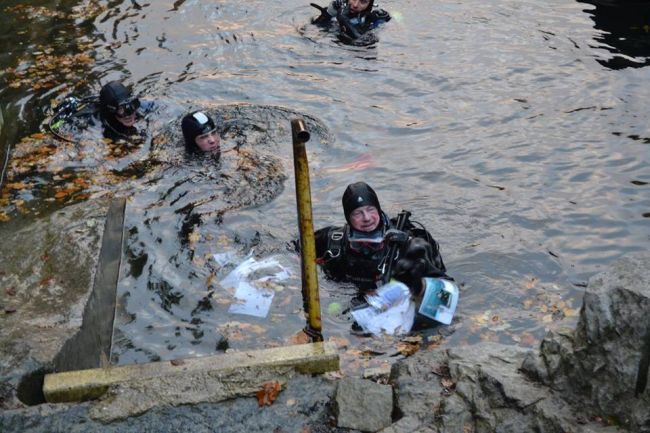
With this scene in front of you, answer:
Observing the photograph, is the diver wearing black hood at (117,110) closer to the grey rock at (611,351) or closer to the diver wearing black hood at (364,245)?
the diver wearing black hood at (364,245)

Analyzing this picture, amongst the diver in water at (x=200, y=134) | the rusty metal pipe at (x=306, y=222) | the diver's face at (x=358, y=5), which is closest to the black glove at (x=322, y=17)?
the diver's face at (x=358, y=5)

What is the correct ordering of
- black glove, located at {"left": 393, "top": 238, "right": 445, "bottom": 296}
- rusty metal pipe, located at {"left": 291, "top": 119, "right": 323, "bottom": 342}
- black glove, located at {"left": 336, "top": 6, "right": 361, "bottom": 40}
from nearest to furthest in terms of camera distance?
rusty metal pipe, located at {"left": 291, "top": 119, "right": 323, "bottom": 342}
black glove, located at {"left": 393, "top": 238, "right": 445, "bottom": 296}
black glove, located at {"left": 336, "top": 6, "right": 361, "bottom": 40}

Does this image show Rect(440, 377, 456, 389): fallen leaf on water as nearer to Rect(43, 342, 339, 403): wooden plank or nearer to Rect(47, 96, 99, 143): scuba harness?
Rect(43, 342, 339, 403): wooden plank

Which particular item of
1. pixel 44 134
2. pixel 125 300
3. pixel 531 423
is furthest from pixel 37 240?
pixel 531 423

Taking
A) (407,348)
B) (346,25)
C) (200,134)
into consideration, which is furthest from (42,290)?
(346,25)

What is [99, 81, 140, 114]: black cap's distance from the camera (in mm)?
10922

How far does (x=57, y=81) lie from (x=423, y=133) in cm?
650

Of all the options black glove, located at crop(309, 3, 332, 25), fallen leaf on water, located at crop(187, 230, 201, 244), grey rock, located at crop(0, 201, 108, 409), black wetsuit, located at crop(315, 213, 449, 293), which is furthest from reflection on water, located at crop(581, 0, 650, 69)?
grey rock, located at crop(0, 201, 108, 409)

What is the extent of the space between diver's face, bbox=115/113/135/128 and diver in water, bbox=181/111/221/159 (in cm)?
106

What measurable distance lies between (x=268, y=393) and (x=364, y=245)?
7.46 ft

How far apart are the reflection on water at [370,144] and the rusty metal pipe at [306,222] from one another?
0.85 m

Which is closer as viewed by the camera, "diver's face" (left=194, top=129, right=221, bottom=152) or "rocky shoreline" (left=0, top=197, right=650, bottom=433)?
"rocky shoreline" (left=0, top=197, right=650, bottom=433)

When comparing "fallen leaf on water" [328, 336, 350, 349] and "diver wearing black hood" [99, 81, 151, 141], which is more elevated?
"diver wearing black hood" [99, 81, 151, 141]

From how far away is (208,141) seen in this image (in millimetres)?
10461
